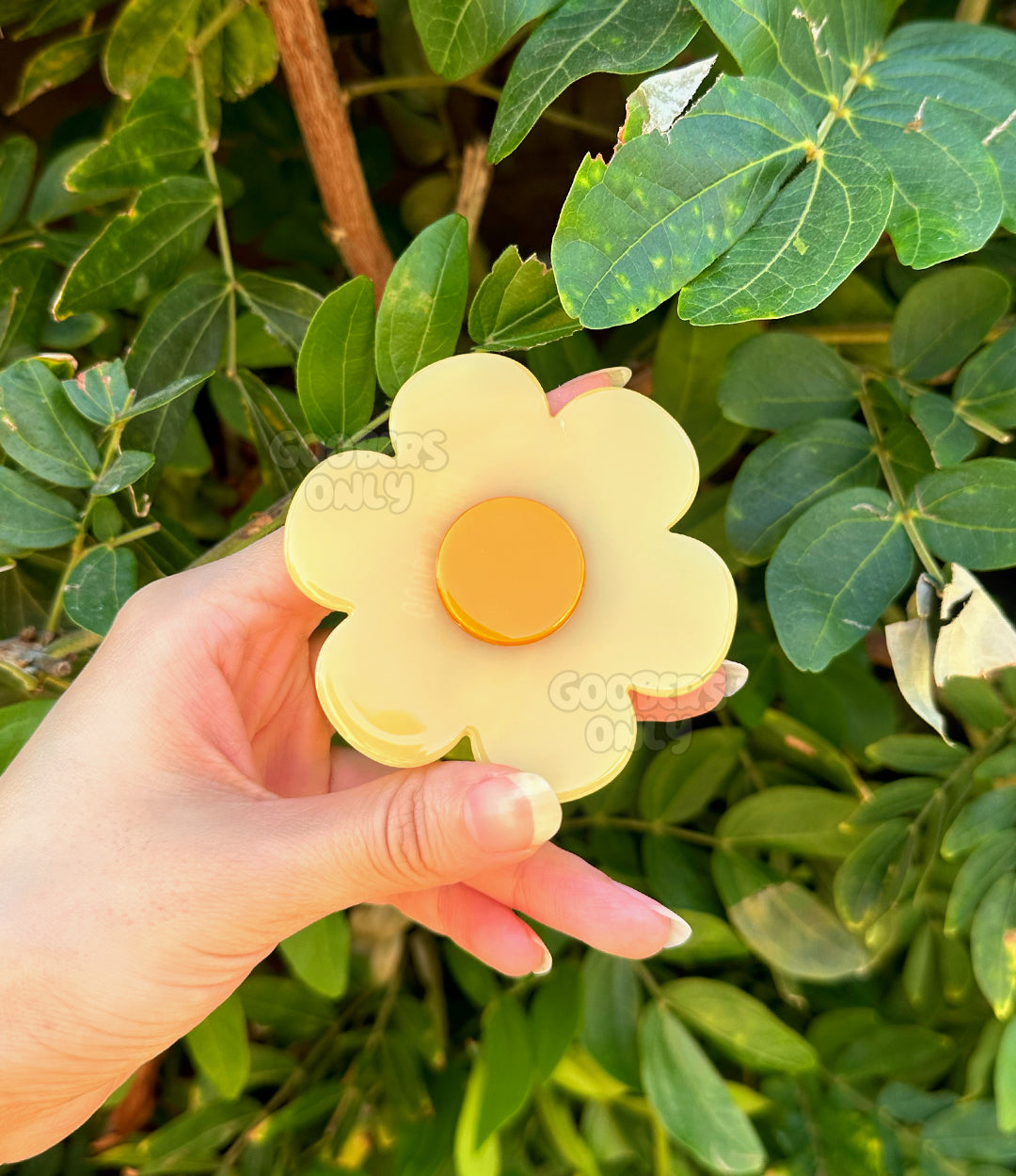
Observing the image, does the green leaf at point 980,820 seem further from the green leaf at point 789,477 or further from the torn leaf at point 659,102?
the torn leaf at point 659,102

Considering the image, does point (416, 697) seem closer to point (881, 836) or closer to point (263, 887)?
point (263, 887)

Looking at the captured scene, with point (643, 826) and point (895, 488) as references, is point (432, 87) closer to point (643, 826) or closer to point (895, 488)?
point (895, 488)

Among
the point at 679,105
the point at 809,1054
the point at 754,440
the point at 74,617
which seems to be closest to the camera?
the point at 679,105

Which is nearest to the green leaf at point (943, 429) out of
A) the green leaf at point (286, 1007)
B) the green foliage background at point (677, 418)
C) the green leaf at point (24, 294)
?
the green foliage background at point (677, 418)

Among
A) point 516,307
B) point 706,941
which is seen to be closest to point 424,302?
point 516,307

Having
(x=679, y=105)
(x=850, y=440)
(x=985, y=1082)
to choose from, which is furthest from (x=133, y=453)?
(x=985, y=1082)

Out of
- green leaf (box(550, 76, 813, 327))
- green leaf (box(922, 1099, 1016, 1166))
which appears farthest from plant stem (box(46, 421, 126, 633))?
green leaf (box(922, 1099, 1016, 1166))
